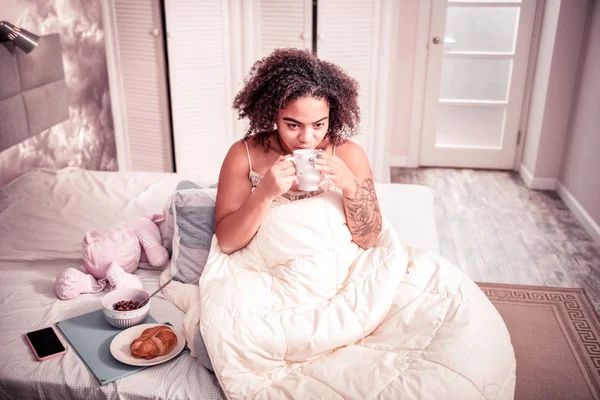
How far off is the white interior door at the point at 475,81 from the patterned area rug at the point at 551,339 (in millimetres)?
1849

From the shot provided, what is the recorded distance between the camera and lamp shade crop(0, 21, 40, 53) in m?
2.36

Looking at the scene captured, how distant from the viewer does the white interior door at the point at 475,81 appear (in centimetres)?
400

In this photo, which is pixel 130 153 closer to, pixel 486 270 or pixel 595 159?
pixel 486 270

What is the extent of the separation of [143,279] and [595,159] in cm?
260

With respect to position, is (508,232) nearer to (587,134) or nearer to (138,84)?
(587,134)

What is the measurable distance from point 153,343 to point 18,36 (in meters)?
1.57

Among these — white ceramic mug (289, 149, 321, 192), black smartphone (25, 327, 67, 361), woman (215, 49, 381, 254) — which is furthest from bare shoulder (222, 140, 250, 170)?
black smartphone (25, 327, 67, 361)

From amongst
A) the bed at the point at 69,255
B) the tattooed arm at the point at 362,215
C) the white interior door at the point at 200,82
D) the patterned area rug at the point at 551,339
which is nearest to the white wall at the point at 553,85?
the patterned area rug at the point at 551,339

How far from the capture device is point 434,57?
4125mm

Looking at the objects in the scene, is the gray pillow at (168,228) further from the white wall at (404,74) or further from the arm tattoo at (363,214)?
the white wall at (404,74)

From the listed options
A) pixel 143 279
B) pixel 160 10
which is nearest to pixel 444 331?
pixel 143 279

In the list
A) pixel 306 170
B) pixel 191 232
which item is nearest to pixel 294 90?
pixel 306 170

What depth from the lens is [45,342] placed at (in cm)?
153

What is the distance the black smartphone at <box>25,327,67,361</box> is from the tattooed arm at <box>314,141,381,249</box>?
83cm
